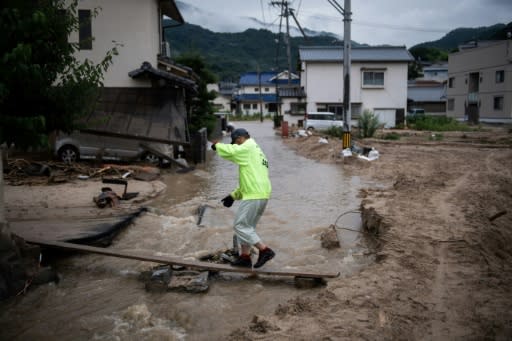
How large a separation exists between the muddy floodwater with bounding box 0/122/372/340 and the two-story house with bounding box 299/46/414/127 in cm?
2889

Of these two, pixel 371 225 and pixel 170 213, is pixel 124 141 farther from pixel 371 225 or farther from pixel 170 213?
pixel 371 225

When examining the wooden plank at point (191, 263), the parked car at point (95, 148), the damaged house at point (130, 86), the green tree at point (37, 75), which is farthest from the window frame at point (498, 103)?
the green tree at point (37, 75)

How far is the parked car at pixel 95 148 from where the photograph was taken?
49.9 ft

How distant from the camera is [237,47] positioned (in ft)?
392

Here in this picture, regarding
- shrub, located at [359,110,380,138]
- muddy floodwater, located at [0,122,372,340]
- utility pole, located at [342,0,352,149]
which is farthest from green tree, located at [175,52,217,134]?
muddy floodwater, located at [0,122,372,340]

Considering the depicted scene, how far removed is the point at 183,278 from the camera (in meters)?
5.75

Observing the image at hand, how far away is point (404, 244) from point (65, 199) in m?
7.38

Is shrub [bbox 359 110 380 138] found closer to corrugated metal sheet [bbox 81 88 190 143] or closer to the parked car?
corrugated metal sheet [bbox 81 88 190 143]

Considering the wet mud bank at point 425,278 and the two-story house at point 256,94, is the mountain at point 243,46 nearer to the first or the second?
the two-story house at point 256,94

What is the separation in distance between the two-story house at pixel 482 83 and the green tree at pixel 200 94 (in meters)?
26.2

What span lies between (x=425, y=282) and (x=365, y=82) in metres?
35.7

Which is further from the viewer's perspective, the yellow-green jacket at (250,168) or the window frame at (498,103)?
the window frame at (498,103)

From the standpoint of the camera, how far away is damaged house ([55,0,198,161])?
14977 mm

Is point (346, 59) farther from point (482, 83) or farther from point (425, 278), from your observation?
point (482, 83)
